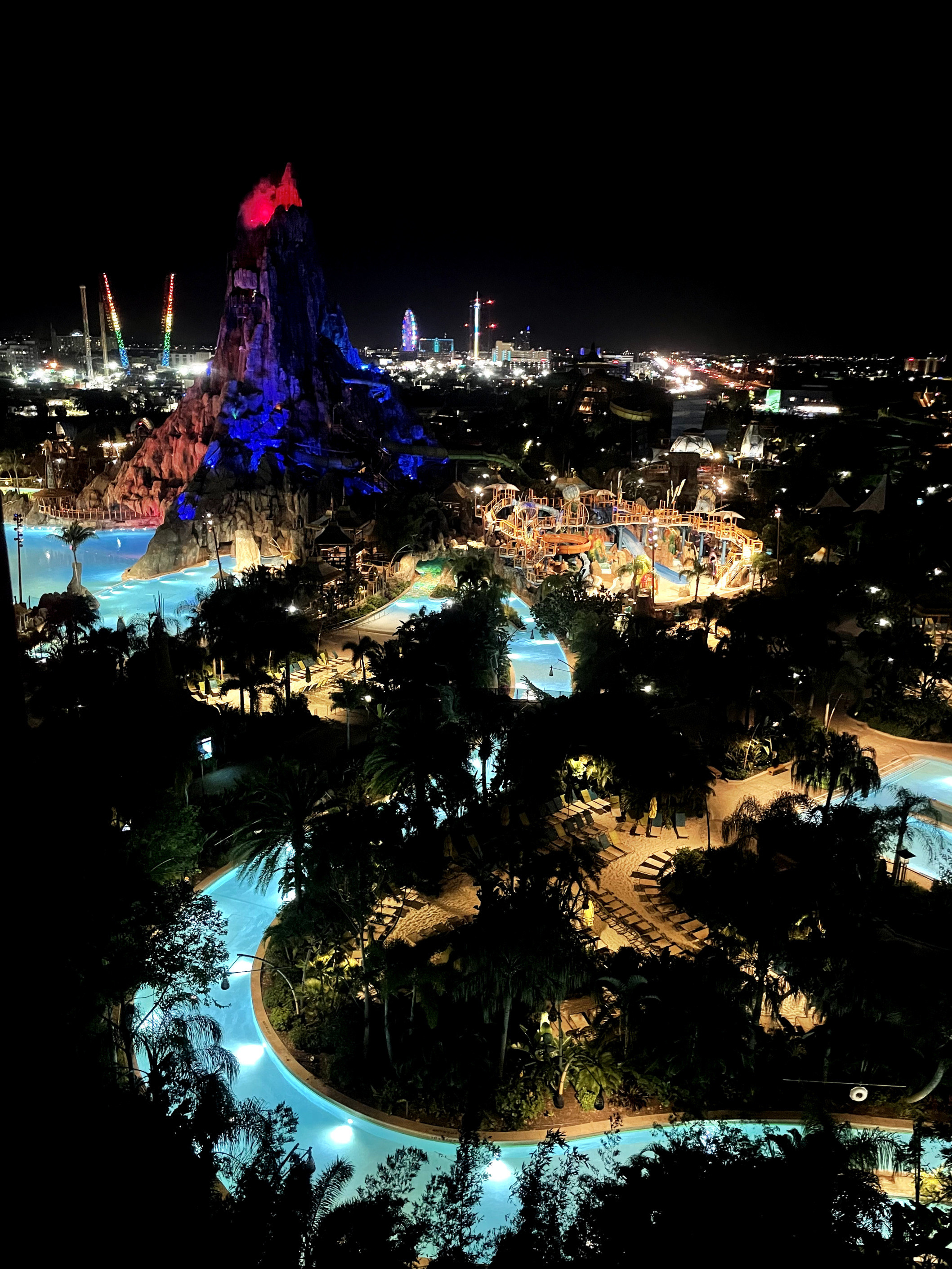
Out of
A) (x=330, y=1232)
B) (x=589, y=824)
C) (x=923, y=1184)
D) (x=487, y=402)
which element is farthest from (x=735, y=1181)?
(x=487, y=402)

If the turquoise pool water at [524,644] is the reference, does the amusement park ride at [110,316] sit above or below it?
above

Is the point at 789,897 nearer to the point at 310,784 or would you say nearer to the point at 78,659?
the point at 310,784

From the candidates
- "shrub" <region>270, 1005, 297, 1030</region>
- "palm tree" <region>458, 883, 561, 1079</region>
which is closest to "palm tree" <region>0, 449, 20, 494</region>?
"shrub" <region>270, 1005, 297, 1030</region>

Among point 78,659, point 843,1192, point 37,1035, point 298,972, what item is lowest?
point 298,972

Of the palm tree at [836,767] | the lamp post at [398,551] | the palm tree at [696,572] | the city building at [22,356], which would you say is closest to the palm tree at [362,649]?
the palm tree at [836,767]

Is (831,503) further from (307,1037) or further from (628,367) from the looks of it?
(628,367)

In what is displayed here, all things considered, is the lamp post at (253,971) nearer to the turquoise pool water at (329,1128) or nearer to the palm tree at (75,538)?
the turquoise pool water at (329,1128)
